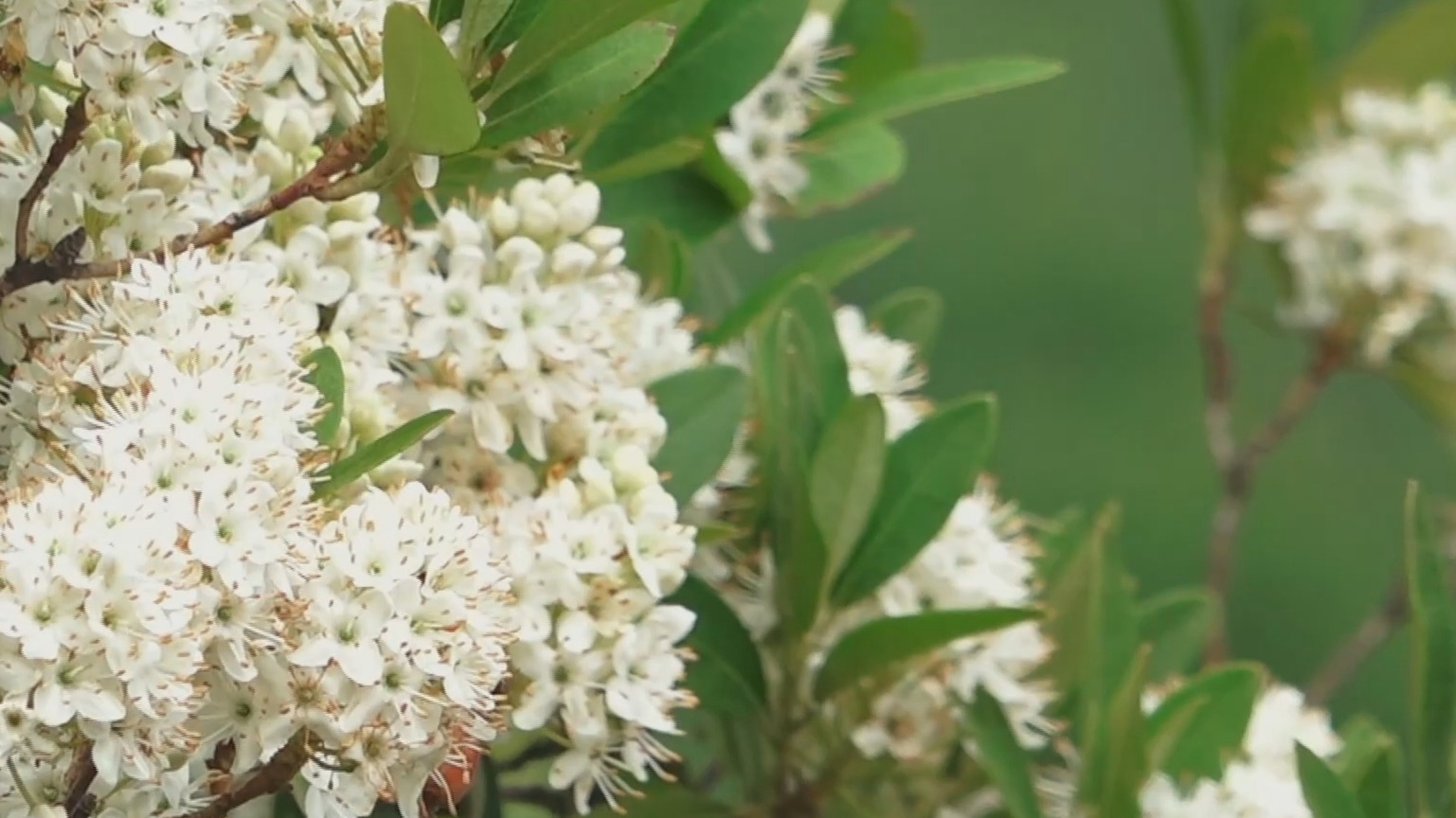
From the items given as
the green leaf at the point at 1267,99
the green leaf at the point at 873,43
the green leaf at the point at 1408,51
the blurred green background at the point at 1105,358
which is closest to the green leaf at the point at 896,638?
the green leaf at the point at 873,43

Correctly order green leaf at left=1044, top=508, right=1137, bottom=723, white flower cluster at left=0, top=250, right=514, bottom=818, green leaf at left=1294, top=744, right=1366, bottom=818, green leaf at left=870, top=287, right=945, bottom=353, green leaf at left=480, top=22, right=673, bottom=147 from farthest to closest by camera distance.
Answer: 1. green leaf at left=870, top=287, right=945, bottom=353
2. green leaf at left=1044, top=508, right=1137, bottom=723
3. green leaf at left=1294, top=744, right=1366, bottom=818
4. green leaf at left=480, top=22, right=673, bottom=147
5. white flower cluster at left=0, top=250, right=514, bottom=818

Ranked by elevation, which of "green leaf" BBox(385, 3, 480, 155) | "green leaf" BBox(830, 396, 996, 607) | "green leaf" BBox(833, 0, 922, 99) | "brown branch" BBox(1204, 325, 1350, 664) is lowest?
"brown branch" BBox(1204, 325, 1350, 664)

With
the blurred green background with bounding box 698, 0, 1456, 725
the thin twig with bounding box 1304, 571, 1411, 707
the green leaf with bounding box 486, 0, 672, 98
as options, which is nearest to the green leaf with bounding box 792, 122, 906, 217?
the green leaf with bounding box 486, 0, 672, 98

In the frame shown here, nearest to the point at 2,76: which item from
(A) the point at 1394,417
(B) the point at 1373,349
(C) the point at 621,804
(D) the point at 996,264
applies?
(C) the point at 621,804

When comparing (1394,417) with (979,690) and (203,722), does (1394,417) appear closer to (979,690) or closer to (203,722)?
Result: (979,690)

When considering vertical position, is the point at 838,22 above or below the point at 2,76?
below

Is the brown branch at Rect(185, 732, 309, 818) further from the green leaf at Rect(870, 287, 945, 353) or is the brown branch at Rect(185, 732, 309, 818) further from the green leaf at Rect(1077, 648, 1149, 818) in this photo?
the green leaf at Rect(870, 287, 945, 353)
